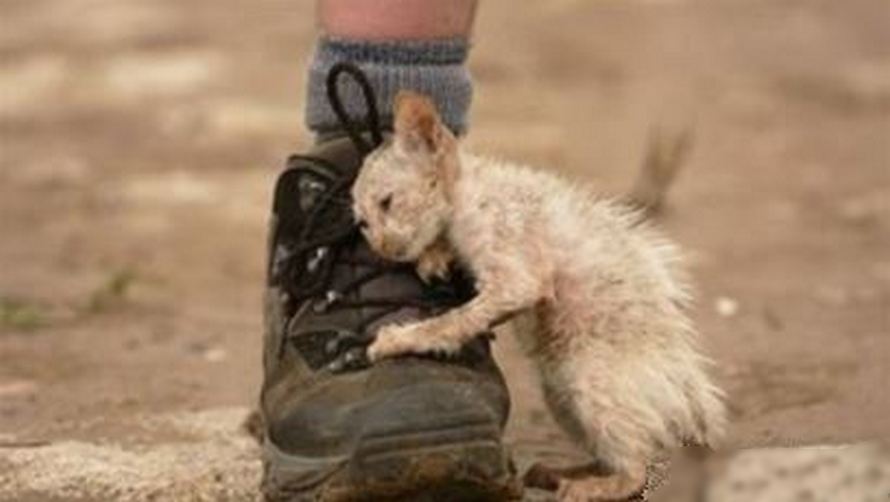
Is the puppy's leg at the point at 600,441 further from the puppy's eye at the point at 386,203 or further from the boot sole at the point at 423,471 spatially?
the puppy's eye at the point at 386,203

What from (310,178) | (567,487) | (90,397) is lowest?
(90,397)

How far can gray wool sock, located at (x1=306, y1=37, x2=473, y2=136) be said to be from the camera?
299 centimetres

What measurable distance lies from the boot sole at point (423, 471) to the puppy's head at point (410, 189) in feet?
1.05

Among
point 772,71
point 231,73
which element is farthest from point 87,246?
point 772,71

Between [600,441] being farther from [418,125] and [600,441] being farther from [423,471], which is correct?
[418,125]

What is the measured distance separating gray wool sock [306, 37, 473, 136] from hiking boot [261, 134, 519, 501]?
0.07m

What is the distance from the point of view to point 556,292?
279 cm

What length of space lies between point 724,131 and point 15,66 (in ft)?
8.62

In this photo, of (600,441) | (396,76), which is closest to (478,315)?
(600,441)

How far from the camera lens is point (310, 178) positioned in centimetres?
294

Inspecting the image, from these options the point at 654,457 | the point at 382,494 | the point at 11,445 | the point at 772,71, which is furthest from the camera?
the point at 772,71

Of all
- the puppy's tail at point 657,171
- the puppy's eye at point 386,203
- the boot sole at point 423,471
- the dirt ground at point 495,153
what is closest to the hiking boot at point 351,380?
the boot sole at point 423,471

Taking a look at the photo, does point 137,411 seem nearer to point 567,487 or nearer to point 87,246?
point 567,487

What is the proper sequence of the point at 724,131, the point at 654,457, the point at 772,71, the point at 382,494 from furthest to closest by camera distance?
1. the point at 772,71
2. the point at 724,131
3. the point at 654,457
4. the point at 382,494
